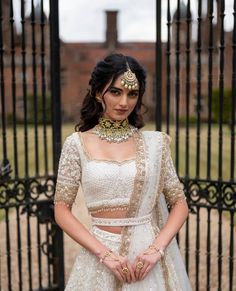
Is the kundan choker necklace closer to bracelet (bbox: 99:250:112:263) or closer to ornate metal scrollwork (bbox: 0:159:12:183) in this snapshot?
bracelet (bbox: 99:250:112:263)

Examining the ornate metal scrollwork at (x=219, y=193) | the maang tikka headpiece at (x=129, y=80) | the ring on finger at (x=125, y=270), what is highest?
the maang tikka headpiece at (x=129, y=80)

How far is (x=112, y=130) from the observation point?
7.27 ft

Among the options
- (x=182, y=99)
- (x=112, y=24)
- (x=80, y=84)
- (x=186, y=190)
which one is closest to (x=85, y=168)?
(x=186, y=190)

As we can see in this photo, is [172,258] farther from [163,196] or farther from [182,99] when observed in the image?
[182,99]

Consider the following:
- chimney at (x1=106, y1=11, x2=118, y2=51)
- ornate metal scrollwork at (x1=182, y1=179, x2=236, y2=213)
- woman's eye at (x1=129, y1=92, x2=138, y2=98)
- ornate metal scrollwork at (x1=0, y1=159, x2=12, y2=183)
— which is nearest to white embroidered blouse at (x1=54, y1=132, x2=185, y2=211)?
woman's eye at (x1=129, y1=92, x2=138, y2=98)

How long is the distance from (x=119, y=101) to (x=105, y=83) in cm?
11

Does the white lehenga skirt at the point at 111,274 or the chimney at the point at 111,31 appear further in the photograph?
the chimney at the point at 111,31

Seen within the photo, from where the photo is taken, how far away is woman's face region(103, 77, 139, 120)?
6.91ft

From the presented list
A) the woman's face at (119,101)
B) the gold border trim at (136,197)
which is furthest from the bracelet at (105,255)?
the woman's face at (119,101)

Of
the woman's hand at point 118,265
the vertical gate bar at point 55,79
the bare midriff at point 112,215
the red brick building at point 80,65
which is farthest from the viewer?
the red brick building at point 80,65

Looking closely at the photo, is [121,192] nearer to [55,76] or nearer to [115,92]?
[115,92]

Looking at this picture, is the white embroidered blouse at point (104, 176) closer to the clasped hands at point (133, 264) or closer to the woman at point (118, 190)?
the woman at point (118, 190)

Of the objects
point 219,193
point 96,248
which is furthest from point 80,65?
point 96,248

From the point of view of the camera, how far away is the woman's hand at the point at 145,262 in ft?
6.74
